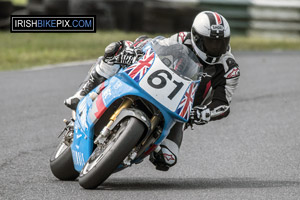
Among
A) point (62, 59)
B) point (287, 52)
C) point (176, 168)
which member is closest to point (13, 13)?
point (62, 59)

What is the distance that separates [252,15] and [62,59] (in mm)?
6746

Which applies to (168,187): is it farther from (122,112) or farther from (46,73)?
(46,73)

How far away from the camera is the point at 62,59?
14.8m

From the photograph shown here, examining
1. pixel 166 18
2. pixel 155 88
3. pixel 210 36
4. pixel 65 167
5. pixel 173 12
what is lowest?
pixel 166 18

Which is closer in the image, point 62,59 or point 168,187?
point 168,187

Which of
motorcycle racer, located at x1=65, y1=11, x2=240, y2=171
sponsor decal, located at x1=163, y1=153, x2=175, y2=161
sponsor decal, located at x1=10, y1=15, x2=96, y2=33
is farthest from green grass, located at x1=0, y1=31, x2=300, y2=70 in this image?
sponsor decal, located at x1=163, y1=153, x2=175, y2=161

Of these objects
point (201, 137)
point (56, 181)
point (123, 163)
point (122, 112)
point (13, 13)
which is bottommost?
point (13, 13)

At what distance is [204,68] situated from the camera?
6.20 metres

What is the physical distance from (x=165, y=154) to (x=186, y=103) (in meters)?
0.70

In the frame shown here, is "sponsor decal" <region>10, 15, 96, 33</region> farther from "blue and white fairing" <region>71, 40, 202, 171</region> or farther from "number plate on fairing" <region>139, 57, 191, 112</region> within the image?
"number plate on fairing" <region>139, 57, 191, 112</region>

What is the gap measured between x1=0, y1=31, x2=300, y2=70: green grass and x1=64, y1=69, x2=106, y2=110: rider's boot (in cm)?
747

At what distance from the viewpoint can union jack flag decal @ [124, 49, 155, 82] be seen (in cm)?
534

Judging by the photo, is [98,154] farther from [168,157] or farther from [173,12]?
[173,12]

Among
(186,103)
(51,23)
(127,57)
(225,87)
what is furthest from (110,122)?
(51,23)
